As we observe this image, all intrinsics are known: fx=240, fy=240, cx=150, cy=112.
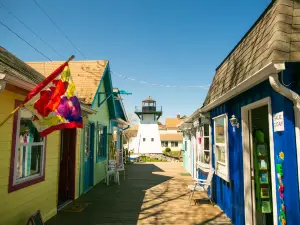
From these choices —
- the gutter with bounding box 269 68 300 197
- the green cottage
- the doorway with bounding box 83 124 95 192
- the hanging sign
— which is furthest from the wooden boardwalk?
the gutter with bounding box 269 68 300 197

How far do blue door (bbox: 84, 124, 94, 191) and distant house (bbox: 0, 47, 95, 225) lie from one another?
8.90ft

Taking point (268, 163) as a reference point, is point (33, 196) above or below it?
below

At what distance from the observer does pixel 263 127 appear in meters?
5.72

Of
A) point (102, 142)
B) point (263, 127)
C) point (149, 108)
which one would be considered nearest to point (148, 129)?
point (149, 108)

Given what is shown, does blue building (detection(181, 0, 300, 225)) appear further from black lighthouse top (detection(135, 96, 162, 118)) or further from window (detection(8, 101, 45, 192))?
black lighthouse top (detection(135, 96, 162, 118))

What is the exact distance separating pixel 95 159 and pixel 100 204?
123 inches

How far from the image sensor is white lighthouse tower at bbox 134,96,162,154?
128ft

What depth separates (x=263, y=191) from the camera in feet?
15.7

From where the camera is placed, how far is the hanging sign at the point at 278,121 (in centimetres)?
325

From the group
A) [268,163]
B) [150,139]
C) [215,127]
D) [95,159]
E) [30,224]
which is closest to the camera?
[30,224]

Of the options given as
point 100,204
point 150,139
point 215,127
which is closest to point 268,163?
point 215,127

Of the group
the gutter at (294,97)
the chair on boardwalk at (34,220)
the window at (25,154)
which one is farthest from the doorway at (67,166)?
the gutter at (294,97)

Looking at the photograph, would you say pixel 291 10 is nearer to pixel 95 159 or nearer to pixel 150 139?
pixel 95 159

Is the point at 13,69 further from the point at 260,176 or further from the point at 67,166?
the point at 260,176
